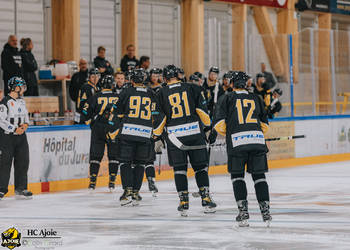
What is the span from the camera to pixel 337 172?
13.3 m

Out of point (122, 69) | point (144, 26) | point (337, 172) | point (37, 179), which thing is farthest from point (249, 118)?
point (144, 26)

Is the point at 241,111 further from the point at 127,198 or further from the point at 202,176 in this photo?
the point at 127,198

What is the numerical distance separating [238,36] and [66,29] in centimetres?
460

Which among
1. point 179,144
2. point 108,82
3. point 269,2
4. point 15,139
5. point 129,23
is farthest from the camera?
point 269,2

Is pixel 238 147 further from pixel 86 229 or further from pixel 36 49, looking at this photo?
pixel 36 49

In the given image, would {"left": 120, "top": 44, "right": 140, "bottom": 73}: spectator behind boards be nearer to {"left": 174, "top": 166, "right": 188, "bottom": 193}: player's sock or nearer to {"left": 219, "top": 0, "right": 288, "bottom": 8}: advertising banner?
{"left": 219, "top": 0, "right": 288, "bottom": 8}: advertising banner

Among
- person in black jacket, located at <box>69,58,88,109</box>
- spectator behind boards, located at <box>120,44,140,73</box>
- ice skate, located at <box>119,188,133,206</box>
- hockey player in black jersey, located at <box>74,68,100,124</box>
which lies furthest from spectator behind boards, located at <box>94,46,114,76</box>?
ice skate, located at <box>119,188,133,206</box>

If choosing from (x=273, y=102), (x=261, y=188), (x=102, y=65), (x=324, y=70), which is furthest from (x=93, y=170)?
(x=324, y=70)

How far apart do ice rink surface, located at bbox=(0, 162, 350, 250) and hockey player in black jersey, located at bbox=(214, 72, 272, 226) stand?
286mm

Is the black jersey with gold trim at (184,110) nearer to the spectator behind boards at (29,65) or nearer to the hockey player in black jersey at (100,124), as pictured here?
the hockey player in black jersey at (100,124)

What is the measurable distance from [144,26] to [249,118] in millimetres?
12296

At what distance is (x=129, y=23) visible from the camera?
55.1 feet

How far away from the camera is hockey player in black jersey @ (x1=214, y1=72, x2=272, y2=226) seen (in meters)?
7.23

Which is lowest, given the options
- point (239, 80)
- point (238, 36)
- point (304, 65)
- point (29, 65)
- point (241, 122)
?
point (241, 122)
